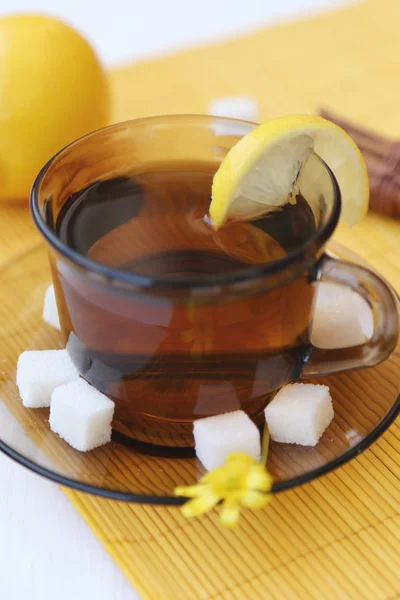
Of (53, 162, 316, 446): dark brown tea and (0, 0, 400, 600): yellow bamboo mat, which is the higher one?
(53, 162, 316, 446): dark brown tea

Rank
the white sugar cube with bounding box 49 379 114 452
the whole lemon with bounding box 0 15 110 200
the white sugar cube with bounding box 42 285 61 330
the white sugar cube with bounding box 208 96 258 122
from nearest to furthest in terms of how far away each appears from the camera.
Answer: the white sugar cube with bounding box 49 379 114 452
the white sugar cube with bounding box 42 285 61 330
the whole lemon with bounding box 0 15 110 200
the white sugar cube with bounding box 208 96 258 122

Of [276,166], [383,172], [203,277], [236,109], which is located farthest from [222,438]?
[236,109]

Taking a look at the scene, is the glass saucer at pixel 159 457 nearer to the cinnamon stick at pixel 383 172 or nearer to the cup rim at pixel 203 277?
the cup rim at pixel 203 277

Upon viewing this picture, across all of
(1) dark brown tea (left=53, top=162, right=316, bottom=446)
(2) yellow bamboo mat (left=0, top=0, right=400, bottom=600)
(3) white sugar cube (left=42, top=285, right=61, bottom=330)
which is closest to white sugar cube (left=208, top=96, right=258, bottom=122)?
(1) dark brown tea (left=53, top=162, right=316, bottom=446)

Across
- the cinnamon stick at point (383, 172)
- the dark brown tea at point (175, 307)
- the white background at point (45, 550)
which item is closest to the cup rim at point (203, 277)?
the dark brown tea at point (175, 307)

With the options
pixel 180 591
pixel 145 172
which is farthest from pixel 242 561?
pixel 145 172

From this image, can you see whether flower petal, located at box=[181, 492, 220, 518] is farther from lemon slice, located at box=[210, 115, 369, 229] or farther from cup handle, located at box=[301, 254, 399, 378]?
lemon slice, located at box=[210, 115, 369, 229]

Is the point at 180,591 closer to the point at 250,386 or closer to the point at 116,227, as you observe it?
the point at 250,386
